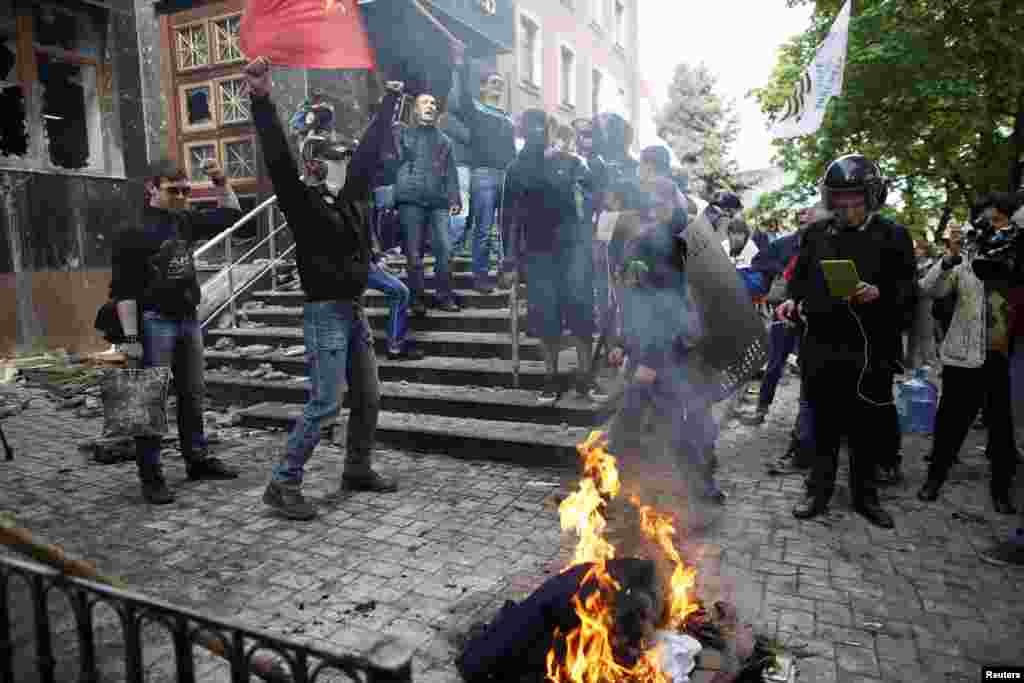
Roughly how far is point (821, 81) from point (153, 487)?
29.1ft

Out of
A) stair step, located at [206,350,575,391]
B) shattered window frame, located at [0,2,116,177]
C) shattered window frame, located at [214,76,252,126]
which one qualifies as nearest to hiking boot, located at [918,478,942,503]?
stair step, located at [206,350,575,391]

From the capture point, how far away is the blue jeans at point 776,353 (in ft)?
24.7

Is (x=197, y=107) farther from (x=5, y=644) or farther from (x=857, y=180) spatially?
(x=5, y=644)

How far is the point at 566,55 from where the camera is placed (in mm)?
24109

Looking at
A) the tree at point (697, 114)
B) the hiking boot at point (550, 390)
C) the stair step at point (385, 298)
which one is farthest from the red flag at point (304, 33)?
Answer: the tree at point (697, 114)

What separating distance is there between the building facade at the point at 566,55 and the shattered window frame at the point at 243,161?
6.82 meters

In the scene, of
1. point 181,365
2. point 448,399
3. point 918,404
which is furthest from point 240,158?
point 918,404

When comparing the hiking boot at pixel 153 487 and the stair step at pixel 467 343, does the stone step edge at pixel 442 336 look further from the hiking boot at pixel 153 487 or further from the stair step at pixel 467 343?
the hiking boot at pixel 153 487

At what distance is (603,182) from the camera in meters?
8.02

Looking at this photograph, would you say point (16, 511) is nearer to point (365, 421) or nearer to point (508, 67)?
point (365, 421)

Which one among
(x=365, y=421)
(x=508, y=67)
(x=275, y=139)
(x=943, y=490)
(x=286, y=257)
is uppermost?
(x=508, y=67)

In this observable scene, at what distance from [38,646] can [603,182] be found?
7.15 metres

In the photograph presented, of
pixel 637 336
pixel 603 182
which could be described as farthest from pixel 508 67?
pixel 637 336

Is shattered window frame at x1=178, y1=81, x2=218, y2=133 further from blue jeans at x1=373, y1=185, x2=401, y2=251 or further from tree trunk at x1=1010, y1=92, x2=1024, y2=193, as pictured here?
tree trunk at x1=1010, y1=92, x2=1024, y2=193
